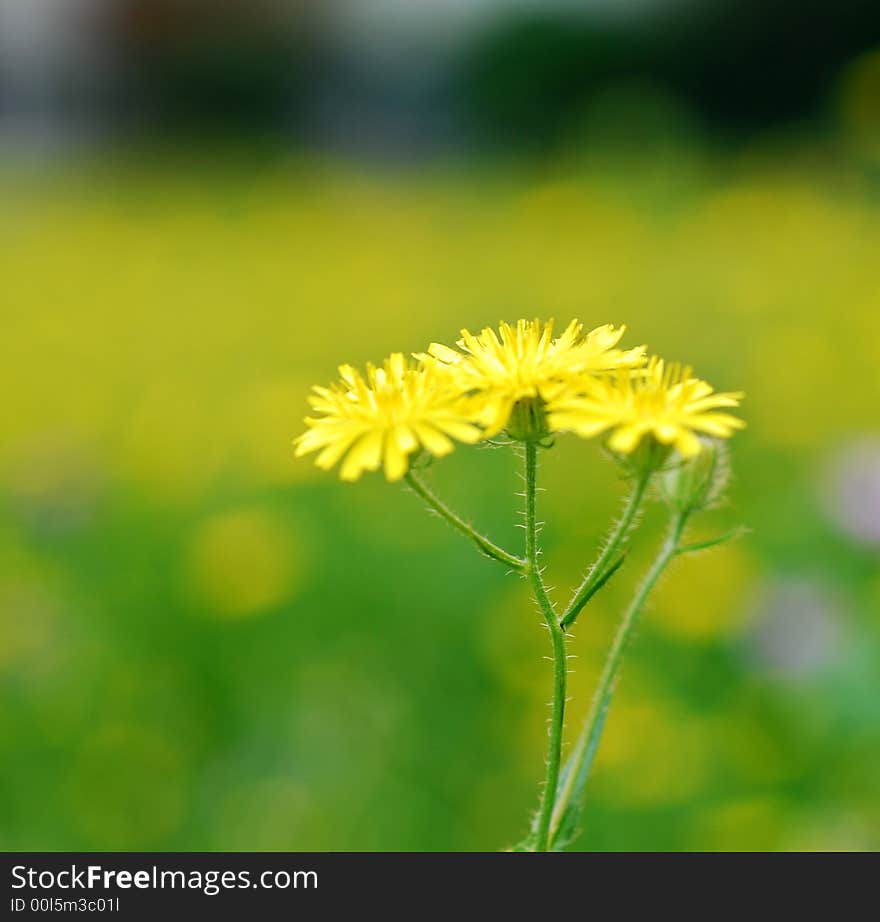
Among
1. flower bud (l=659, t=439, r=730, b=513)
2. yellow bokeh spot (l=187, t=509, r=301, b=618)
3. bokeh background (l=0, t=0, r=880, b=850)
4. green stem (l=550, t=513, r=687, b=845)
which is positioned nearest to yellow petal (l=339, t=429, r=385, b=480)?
green stem (l=550, t=513, r=687, b=845)

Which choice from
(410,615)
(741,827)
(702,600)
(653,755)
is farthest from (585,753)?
(410,615)

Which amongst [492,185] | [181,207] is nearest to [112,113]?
[181,207]

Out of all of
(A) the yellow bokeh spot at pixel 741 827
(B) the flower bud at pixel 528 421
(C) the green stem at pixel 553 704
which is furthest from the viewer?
(A) the yellow bokeh spot at pixel 741 827

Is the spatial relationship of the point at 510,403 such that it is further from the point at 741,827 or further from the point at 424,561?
the point at 424,561

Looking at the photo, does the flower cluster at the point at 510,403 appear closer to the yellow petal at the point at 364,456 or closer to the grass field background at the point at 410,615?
the yellow petal at the point at 364,456

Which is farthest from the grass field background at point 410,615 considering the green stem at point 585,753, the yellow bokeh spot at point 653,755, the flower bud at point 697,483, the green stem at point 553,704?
the green stem at point 553,704

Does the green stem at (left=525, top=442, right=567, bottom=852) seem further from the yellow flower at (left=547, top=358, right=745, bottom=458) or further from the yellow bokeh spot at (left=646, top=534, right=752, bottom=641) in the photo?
the yellow bokeh spot at (left=646, top=534, right=752, bottom=641)
